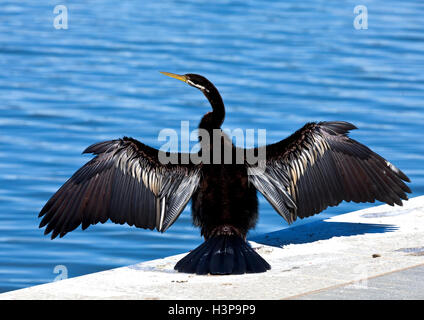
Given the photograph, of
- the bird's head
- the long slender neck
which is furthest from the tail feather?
the bird's head

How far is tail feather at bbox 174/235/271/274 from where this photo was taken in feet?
18.6

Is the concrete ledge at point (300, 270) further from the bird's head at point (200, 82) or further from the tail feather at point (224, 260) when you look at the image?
the bird's head at point (200, 82)

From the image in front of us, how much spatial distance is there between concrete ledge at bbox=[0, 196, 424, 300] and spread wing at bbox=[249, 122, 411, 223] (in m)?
0.21

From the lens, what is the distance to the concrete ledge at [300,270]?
17.0 feet

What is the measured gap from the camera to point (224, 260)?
5.74m

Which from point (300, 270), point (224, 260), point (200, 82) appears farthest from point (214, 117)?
point (300, 270)

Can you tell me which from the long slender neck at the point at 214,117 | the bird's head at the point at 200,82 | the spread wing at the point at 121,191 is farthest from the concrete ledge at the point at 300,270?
the bird's head at the point at 200,82

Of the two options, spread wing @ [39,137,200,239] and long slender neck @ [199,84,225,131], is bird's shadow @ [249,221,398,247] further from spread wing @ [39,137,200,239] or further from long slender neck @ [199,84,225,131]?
long slender neck @ [199,84,225,131]

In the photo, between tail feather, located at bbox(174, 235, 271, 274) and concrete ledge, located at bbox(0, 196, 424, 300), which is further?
tail feather, located at bbox(174, 235, 271, 274)

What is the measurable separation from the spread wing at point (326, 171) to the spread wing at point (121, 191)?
0.64 m

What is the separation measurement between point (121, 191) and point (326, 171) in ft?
4.73
